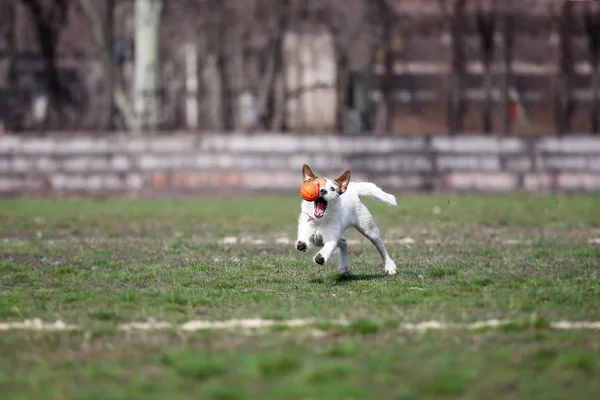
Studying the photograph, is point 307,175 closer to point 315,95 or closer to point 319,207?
point 319,207

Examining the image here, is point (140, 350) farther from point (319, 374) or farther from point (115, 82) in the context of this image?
point (115, 82)

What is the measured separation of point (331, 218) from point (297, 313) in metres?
2.03

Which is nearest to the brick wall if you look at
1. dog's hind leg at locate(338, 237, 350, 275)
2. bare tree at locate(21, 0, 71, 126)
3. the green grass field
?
bare tree at locate(21, 0, 71, 126)

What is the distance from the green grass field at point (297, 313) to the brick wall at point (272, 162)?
9698mm

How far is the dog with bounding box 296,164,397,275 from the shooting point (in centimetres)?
1022

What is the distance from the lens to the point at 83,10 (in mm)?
33281

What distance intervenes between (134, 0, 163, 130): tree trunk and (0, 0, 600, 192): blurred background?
5 cm

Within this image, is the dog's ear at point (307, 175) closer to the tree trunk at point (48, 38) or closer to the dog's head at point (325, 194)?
the dog's head at point (325, 194)

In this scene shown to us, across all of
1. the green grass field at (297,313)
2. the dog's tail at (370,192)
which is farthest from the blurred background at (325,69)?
the dog's tail at (370,192)

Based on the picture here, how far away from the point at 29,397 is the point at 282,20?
2660 centimetres

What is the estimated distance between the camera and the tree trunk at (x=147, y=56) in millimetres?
30234

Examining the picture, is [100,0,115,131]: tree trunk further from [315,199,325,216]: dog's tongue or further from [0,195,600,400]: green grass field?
[315,199,325,216]: dog's tongue

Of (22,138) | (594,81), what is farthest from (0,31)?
(594,81)

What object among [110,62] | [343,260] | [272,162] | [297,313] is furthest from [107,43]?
[297,313]
